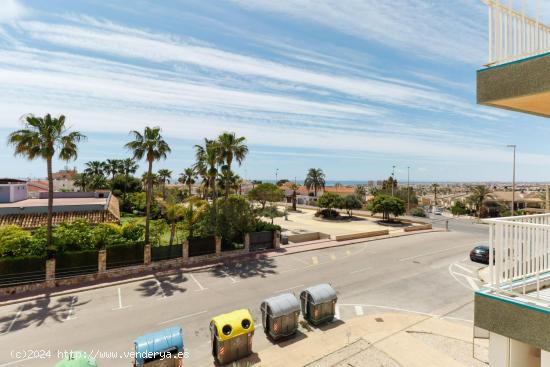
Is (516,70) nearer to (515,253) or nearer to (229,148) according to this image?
(515,253)

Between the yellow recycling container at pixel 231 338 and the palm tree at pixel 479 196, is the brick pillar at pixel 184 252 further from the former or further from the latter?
the palm tree at pixel 479 196

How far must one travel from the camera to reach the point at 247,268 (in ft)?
72.9

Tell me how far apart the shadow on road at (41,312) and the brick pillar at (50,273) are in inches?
56.7

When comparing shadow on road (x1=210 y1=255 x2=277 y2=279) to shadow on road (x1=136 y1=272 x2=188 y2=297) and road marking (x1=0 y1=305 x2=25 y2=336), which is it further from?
road marking (x1=0 y1=305 x2=25 y2=336)

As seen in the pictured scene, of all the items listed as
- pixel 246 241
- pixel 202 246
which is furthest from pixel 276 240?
pixel 202 246

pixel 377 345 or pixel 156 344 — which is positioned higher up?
pixel 156 344

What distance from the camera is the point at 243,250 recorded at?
85.7 ft

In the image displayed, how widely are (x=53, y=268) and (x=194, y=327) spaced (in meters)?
11.6

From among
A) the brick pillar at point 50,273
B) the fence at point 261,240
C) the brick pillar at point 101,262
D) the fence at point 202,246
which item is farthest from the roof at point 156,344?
the fence at point 261,240

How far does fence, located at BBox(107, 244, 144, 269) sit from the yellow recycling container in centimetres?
1270

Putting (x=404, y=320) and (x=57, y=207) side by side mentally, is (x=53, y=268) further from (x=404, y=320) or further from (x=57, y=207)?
(x=404, y=320)

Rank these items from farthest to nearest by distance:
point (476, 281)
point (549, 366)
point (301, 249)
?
point (301, 249) → point (476, 281) → point (549, 366)

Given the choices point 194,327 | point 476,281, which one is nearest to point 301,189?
point 476,281

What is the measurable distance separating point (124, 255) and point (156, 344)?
1307cm
